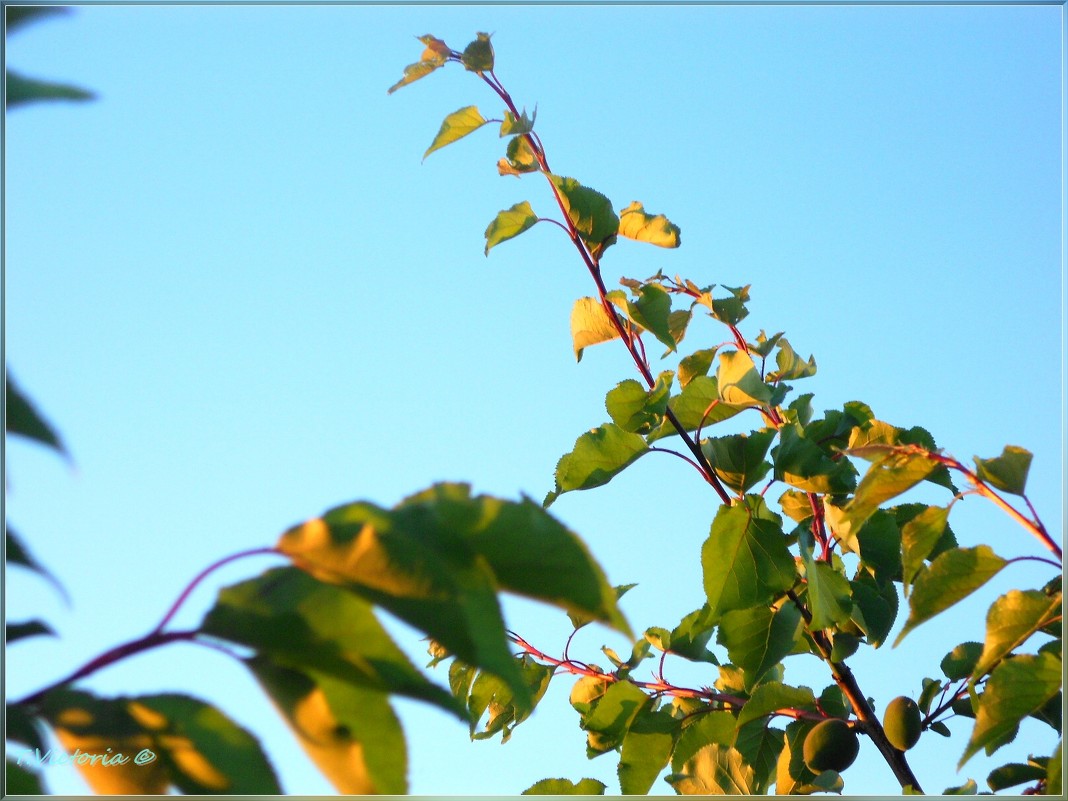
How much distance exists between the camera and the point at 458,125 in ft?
4.01

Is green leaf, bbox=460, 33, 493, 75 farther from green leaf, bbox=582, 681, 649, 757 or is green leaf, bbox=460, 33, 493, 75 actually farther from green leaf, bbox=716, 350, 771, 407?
green leaf, bbox=582, 681, 649, 757

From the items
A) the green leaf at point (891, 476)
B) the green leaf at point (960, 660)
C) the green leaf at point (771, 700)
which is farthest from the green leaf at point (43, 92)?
the green leaf at point (960, 660)

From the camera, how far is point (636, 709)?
124cm

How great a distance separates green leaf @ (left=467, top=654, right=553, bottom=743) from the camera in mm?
1339

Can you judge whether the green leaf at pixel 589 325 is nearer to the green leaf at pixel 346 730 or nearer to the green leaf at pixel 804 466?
the green leaf at pixel 804 466

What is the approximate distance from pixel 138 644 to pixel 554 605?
14cm

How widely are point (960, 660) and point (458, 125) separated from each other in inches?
35.0

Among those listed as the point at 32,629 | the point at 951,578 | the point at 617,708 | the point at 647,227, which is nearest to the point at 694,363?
the point at 647,227

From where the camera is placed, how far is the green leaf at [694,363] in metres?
1.33

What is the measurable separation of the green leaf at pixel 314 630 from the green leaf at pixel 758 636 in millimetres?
824

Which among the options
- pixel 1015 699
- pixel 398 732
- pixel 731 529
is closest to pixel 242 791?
pixel 398 732

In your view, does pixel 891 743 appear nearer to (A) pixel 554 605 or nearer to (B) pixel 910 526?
(B) pixel 910 526

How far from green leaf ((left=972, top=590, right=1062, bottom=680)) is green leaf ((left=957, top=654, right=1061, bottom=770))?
0.04ft

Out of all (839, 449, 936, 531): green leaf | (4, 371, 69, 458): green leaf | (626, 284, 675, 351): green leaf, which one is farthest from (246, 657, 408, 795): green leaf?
(626, 284, 675, 351): green leaf
